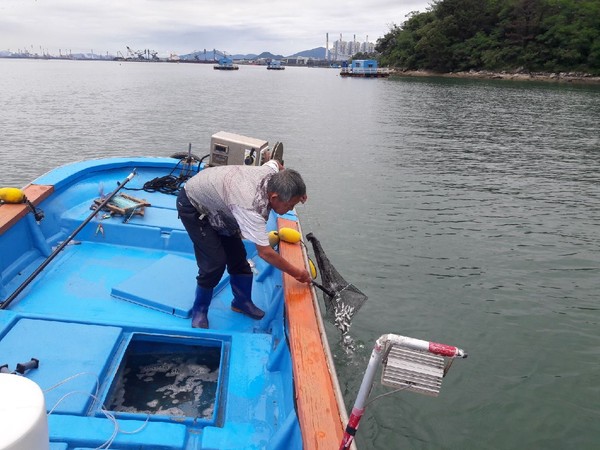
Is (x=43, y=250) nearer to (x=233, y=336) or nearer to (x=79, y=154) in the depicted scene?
(x=233, y=336)

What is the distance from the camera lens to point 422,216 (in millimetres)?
11211

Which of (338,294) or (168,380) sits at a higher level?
(338,294)

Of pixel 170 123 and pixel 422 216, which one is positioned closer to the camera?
pixel 422 216

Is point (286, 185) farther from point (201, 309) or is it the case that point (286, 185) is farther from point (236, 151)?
point (236, 151)

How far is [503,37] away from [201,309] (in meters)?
88.8

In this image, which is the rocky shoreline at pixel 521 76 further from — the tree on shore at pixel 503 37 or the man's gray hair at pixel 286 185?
the man's gray hair at pixel 286 185

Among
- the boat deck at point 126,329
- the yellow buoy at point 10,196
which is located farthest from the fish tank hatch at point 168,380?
the yellow buoy at point 10,196

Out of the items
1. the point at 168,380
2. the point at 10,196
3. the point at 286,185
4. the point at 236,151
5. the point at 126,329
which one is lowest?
the point at 168,380

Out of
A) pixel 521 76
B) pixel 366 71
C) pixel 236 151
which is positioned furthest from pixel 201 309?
pixel 366 71

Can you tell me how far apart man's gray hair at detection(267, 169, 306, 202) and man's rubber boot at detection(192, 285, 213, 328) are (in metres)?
1.24

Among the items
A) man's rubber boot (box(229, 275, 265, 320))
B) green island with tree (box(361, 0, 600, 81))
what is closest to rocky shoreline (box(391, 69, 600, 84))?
green island with tree (box(361, 0, 600, 81))

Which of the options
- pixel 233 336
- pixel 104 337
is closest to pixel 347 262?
pixel 233 336

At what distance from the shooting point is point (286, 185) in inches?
128

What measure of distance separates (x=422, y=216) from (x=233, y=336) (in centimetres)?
818
